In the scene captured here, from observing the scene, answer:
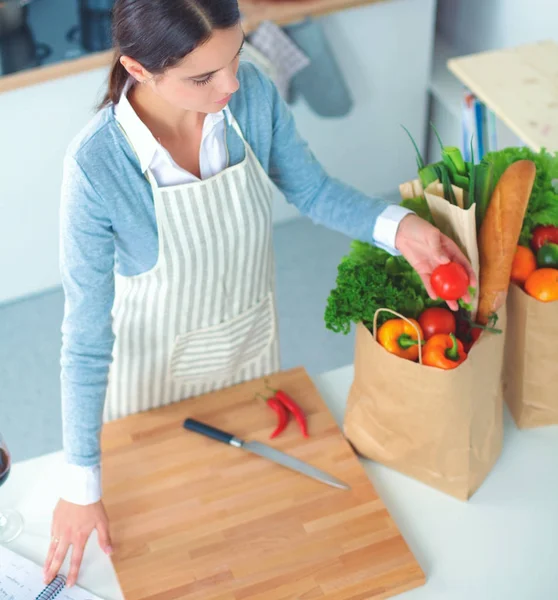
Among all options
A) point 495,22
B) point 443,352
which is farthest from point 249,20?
point 443,352

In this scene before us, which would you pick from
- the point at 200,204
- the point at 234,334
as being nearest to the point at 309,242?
the point at 234,334

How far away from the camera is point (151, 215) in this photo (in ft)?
4.16

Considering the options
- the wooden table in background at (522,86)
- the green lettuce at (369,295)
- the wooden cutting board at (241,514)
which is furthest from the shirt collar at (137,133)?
the wooden table in background at (522,86)

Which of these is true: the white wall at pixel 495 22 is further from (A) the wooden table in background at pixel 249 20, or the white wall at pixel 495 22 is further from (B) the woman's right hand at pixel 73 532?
(B) the woman's right hand at pixel 73 532

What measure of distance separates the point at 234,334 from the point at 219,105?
485 millimetres

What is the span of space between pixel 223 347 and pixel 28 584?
1.72 feet

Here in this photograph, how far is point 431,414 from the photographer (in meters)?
1.17

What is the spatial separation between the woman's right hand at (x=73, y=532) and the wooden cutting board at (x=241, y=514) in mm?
35

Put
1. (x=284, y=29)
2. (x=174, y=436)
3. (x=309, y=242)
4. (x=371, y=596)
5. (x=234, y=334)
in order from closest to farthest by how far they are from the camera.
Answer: (x=371, y=596) → (x=174, y=436) → (x=234, y=334) → (x=284, y=29) → (x=309, y=242)

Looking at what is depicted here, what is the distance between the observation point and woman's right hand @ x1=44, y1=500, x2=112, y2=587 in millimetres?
1160

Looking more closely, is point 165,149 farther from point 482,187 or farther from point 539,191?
point 539,191

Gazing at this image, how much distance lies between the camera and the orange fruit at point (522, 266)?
1234mm

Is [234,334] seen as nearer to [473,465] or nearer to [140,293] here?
[140,293]

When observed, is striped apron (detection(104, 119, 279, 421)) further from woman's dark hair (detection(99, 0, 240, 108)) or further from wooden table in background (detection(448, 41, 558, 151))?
wooden table in background (detection(448, 41, 558, 151))
